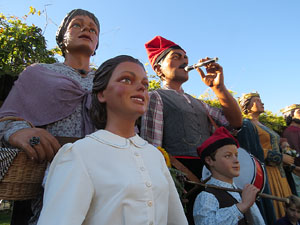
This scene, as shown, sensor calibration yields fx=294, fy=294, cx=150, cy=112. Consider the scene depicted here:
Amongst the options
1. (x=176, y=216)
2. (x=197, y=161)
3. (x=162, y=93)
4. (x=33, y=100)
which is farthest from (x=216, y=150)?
(x=33, y=100)

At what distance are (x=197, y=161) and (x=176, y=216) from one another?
42.5 inches

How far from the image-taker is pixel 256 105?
13.2 ft

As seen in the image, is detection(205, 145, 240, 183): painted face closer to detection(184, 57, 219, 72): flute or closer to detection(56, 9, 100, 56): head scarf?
detection(184, 57, 219, 72): flute

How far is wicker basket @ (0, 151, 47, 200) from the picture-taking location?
1377 millimetres

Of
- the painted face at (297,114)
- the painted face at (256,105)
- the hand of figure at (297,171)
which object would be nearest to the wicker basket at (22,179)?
the painted face at (256,105)

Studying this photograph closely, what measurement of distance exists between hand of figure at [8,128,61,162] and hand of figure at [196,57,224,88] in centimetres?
158

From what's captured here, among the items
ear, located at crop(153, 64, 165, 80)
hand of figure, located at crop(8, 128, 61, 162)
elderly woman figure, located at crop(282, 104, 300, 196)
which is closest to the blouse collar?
hand of figure, located at crop(8, 128, 61, 162)

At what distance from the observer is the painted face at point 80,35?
219cm

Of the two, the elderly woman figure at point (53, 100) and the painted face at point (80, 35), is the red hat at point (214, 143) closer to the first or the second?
the elderly woman figure at point (53, 100)

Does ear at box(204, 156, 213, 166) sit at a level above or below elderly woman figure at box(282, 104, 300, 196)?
below

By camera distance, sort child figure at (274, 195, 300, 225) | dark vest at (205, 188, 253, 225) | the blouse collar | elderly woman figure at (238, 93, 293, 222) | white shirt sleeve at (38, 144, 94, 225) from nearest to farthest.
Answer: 1. white shirt sleeve at (38, 144, 94, 225)
2. the blouse collar
3. dark vest at (205, 188, 253, 225)
4. child figure at (274, 195, 300, 225)
5. elderly woman figure at (238, 93, 293, 222)

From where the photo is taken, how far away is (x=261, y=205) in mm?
2887

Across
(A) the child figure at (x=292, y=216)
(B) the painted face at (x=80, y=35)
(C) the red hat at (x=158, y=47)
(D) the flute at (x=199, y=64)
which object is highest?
(C) the red hat at (x=158, y=47)

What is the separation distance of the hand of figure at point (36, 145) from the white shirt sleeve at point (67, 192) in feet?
0.77
